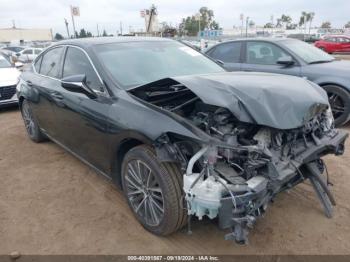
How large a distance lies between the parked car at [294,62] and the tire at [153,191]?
3393 millimetres

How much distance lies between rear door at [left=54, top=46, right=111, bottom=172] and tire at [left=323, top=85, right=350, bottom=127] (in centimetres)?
434

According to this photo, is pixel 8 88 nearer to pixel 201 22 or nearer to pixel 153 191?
pixel 153 191

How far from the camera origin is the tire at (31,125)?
530cm

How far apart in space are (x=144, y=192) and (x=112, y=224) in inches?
21.4

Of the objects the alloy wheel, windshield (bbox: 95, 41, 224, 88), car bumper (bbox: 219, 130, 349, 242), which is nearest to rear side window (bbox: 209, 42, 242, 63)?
windshield (bbox: 95, 41, 224, 88)

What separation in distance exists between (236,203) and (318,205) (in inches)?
61.8

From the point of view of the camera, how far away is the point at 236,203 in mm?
2211

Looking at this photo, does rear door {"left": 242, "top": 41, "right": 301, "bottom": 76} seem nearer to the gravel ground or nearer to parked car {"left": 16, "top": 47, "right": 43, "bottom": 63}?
the gravel ground

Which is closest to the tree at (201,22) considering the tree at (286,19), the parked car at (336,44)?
the tree at (286,19)

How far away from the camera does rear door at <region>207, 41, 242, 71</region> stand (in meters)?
7.10

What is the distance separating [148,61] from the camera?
3.64 m

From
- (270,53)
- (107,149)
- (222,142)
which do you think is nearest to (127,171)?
(107,149)

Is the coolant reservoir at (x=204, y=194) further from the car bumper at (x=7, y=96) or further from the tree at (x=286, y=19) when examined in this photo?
the tree at (x=286, y=19)

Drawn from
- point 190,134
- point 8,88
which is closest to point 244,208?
point 190,134
